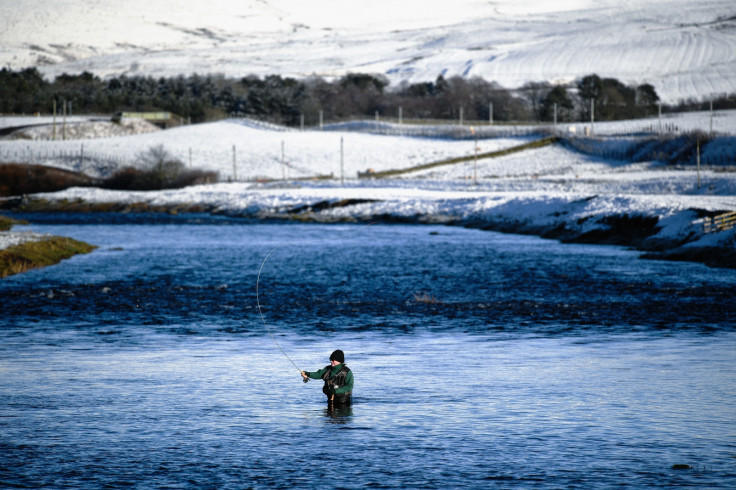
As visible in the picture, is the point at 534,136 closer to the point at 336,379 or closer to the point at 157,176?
the point at 157,176

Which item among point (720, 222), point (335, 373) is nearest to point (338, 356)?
point (335, 373)

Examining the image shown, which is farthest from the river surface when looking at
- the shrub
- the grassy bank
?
the shrub

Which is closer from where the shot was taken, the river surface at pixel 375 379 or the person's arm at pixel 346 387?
the river surface at pixel 375 379

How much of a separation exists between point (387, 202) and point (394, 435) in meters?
66.5

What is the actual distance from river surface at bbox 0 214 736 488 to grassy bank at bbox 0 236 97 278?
1840 mm

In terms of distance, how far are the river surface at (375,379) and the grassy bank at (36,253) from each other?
184 cm

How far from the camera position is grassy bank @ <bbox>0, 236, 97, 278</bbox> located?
33.4 m

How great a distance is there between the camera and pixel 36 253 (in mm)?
36656

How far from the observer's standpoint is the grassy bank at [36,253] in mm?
33375

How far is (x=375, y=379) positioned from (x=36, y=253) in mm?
24399

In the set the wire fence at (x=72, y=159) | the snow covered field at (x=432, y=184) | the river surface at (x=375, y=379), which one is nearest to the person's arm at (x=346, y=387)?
the river surface at (x=375, y=379)

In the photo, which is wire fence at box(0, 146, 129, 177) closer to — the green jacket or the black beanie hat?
the green jacket

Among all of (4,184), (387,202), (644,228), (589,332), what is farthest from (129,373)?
(4,184)

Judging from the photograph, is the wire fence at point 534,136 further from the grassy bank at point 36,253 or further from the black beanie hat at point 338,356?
the black beanie hat at point 338,356
